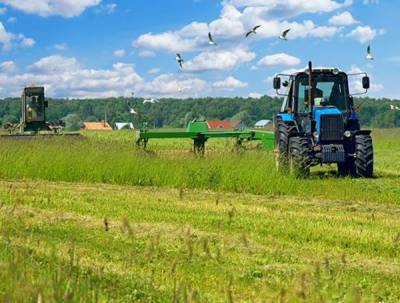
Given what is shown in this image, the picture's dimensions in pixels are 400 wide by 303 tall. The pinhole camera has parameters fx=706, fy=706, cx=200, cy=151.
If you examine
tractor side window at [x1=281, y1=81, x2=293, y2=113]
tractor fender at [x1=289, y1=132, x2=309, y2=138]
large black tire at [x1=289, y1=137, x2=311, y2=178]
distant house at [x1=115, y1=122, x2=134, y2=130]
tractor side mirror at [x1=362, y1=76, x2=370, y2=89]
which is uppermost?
tractor side mirror at [x1=362, y1=76, x2=370, y2=89]

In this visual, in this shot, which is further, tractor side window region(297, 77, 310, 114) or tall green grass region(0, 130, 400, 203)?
tractor side window region(297, 77, 310, 114)

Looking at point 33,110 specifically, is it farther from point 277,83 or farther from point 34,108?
point 277,83

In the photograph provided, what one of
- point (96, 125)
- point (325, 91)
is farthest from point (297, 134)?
point (96, 125)

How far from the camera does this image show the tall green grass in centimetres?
1318

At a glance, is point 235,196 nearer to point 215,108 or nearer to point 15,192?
point 15,192

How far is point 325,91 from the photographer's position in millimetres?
16141

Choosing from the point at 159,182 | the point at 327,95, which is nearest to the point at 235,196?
the point at 159,182

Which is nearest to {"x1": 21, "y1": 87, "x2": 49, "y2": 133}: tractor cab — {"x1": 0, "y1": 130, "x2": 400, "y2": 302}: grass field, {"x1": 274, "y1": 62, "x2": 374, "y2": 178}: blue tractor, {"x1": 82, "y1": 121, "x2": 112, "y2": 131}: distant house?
{"x1": 0, "y1": 130, "x2": 400, "y2": 302}: grass field

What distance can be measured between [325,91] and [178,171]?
4.14 m

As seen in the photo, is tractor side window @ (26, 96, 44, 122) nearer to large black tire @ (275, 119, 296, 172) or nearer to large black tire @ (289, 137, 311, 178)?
large black tire @ (275, 119, 296, 172)

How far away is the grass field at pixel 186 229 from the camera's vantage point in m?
4.49

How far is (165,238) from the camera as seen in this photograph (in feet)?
25.0

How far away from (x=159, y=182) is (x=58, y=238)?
23.2 feet

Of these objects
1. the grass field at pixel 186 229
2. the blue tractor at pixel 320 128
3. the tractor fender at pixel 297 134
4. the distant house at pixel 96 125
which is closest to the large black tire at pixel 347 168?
the blue tractor at pixel 320 128
